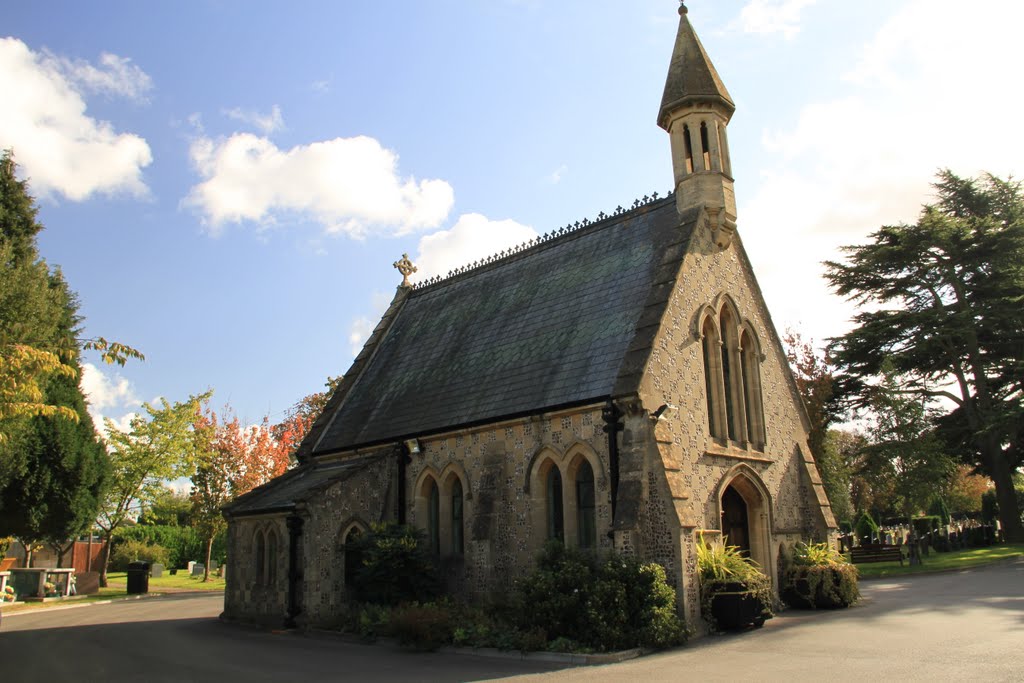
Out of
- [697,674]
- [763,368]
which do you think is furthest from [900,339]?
[697,674]

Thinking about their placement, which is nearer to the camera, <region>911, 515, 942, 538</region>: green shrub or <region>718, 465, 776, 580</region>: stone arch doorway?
<region>718, 465, 776, 580</region>: stone arch doorway

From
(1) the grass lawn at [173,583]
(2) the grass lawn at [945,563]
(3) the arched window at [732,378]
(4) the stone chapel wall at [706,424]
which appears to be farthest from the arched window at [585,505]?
(1) the grass lawn at [173,583]

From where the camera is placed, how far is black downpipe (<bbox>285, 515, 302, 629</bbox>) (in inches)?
794

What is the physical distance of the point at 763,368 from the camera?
20.9 m

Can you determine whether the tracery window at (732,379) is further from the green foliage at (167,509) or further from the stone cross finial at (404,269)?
the green foliage at (167,509)

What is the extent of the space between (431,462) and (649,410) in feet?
24.2

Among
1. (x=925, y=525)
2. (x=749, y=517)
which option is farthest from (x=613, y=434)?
(x=925, y=525)

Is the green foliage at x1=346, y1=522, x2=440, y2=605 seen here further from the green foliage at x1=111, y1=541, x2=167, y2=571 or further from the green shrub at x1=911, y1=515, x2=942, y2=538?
the green foliage at x1=111, y1=541, x2=167, y2=571

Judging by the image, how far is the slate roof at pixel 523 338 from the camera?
59.9ft

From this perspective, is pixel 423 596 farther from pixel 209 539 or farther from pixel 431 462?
pixel 209 539

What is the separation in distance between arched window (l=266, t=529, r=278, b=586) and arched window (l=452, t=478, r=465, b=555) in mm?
5148

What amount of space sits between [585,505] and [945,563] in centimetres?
2029

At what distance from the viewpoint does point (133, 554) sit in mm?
47688

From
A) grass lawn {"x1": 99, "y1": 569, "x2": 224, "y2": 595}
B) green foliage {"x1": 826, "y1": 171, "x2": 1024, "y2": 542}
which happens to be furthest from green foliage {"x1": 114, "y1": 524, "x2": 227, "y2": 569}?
green foliage {"x1": 826, "y1": 171, "x2": 1024, "y2": 542}
